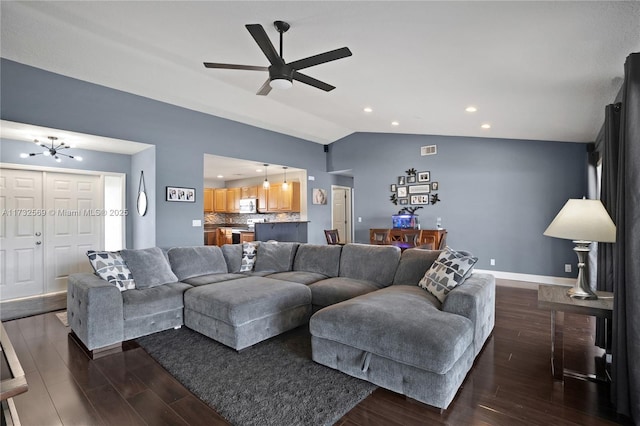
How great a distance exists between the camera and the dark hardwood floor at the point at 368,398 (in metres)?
1.89

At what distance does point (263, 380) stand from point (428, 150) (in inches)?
232

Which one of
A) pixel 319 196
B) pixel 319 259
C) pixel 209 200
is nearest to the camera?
pixel 319 259

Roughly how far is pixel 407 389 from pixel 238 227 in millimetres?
8396

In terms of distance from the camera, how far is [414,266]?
3.42m

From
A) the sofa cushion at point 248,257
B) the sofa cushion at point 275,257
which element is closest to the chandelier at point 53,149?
the sofa cushion at point 248,257

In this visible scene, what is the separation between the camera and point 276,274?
4.05 m

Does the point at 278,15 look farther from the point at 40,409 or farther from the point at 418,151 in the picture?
the point at 418,151

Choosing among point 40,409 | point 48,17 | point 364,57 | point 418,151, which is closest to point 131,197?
point 48,17

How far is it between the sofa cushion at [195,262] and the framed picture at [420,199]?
4.50 meters

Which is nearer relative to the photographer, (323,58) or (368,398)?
(368,398)

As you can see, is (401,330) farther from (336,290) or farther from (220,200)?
(220,200)

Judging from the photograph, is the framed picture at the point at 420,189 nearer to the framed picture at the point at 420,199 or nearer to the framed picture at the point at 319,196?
the framed picture at the point at 420,199

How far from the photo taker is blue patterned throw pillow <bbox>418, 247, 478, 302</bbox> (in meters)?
2.78

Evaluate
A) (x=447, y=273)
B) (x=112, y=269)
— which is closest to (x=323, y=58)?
(x=447, y=273)
